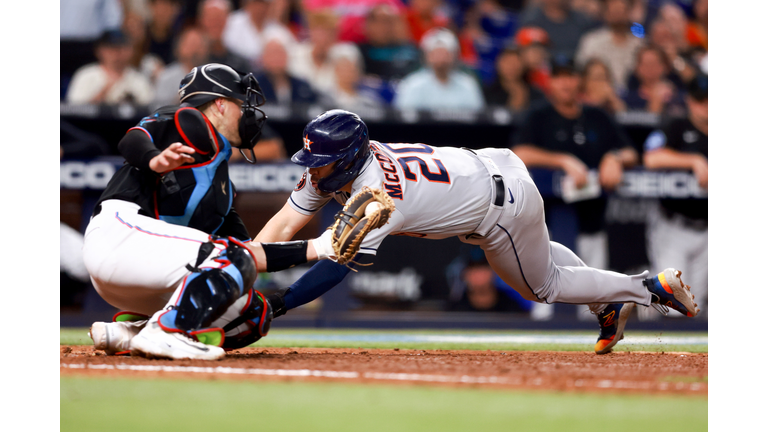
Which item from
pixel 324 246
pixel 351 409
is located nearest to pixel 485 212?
pixel 324 246

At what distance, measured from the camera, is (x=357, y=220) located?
284 cm

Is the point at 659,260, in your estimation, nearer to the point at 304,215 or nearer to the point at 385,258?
the point at 385,258

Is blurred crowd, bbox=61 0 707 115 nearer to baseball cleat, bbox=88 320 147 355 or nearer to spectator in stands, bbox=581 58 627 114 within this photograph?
spectator in stands, bbox=581 58 627 114

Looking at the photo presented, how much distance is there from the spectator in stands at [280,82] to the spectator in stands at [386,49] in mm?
977

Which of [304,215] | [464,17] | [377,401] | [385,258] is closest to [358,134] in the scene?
[304,215]

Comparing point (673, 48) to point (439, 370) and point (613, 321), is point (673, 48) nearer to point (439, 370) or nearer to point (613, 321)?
point (613, 321)

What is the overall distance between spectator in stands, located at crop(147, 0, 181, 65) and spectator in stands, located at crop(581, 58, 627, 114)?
4.05m

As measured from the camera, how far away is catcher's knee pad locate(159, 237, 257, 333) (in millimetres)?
2697

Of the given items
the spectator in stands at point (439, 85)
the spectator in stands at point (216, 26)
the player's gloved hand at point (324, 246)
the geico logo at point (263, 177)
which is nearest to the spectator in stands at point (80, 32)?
the spectator in stands at point (216, 26)

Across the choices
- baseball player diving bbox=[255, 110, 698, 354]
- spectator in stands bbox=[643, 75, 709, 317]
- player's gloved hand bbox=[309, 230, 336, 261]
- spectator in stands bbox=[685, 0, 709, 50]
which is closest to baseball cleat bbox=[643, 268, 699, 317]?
baseball player diving bbox=[255, 110, 698, 354]

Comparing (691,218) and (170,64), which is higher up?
(170,64)

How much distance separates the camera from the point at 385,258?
20.4 feet

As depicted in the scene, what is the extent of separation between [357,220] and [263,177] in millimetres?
3316

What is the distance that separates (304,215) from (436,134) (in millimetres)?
3275
